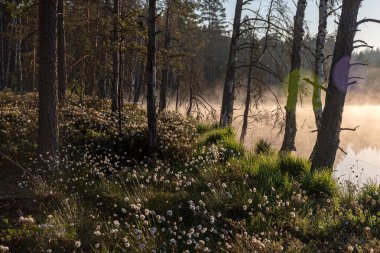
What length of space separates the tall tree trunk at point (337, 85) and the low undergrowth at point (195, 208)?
0.53 metres

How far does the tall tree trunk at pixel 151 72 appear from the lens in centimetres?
963

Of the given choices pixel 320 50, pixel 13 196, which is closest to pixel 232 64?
pixel 320 50

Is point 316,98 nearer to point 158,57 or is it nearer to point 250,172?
point 250,172

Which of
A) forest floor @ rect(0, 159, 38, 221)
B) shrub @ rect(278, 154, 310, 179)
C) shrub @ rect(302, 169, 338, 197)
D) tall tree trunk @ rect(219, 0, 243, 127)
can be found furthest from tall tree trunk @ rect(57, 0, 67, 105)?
shrub @ rect(302, 169, 338, 197)

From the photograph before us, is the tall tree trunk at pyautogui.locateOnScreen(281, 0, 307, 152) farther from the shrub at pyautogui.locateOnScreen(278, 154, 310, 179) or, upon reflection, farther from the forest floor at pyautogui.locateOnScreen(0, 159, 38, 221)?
the forest floor at pyautogui.locateOnScreen(0, 159, 38, 221)

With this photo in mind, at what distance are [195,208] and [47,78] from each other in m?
5.33

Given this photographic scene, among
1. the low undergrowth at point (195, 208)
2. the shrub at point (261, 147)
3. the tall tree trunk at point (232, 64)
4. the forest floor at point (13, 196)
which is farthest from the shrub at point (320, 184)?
the tall tree trunk at point (232, 64)

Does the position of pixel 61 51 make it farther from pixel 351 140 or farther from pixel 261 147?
pixel 351 140

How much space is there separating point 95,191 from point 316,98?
285 inches

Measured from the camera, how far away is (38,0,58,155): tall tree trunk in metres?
8.52

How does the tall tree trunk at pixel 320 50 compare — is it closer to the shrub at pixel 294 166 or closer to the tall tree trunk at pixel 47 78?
the shrub at pixel 294 166

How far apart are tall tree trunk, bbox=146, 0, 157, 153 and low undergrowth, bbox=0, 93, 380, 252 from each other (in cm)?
40

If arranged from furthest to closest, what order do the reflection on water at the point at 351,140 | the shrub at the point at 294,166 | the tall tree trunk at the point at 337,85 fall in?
1. the reflection on water at the point at 351,140
2. the shrub at the point at 294,166
3. the tall tree trunk at the point at 337,85

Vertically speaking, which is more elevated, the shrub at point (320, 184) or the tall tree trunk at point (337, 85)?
the tall tree trunk at point (337, 85)
